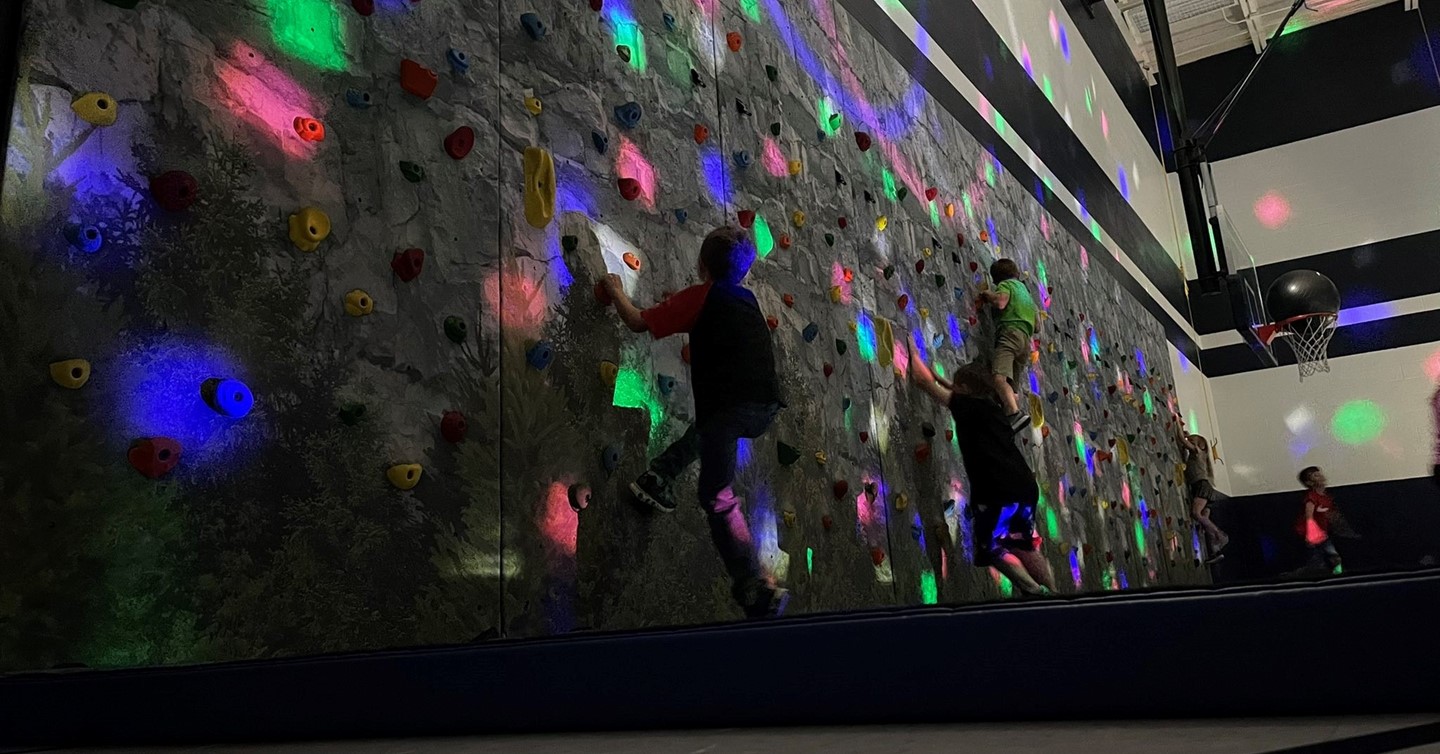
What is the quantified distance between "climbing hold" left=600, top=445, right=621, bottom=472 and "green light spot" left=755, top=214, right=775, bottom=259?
1.29 metres

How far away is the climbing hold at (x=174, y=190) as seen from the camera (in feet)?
5.87

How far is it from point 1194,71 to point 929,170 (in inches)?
349

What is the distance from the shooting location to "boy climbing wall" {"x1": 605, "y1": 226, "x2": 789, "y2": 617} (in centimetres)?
266

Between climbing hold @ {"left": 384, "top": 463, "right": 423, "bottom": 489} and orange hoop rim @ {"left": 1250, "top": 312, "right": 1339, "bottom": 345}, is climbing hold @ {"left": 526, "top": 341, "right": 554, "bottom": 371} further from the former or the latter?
orange hoop rim @ {"left": 1250, "top": 312, "right": 1339, "bottom": 345}

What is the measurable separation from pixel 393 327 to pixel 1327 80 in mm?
12529

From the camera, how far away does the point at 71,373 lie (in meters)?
1.62

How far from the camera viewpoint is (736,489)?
323 centimetres

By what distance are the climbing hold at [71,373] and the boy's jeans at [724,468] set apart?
4.82 ft

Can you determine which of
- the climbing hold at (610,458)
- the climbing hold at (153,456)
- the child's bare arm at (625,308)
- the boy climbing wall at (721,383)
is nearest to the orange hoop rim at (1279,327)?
the boy climbing wall at (721,383)

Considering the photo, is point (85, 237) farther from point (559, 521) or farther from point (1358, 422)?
point (1358, 422)

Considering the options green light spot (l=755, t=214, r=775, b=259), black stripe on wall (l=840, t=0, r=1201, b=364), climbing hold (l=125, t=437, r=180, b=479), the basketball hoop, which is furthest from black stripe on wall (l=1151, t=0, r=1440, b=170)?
climbing hold (l=125, t=437, r=180, b=479)

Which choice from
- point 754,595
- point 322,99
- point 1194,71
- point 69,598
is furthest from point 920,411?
point 1194,71

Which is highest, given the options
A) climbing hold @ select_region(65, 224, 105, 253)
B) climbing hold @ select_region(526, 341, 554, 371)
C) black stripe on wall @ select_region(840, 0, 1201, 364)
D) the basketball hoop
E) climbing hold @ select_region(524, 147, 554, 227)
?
black stripe on wall @ select_region(840, 0, 1201, 364)

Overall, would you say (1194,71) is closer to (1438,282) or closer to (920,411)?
(1438,282)
